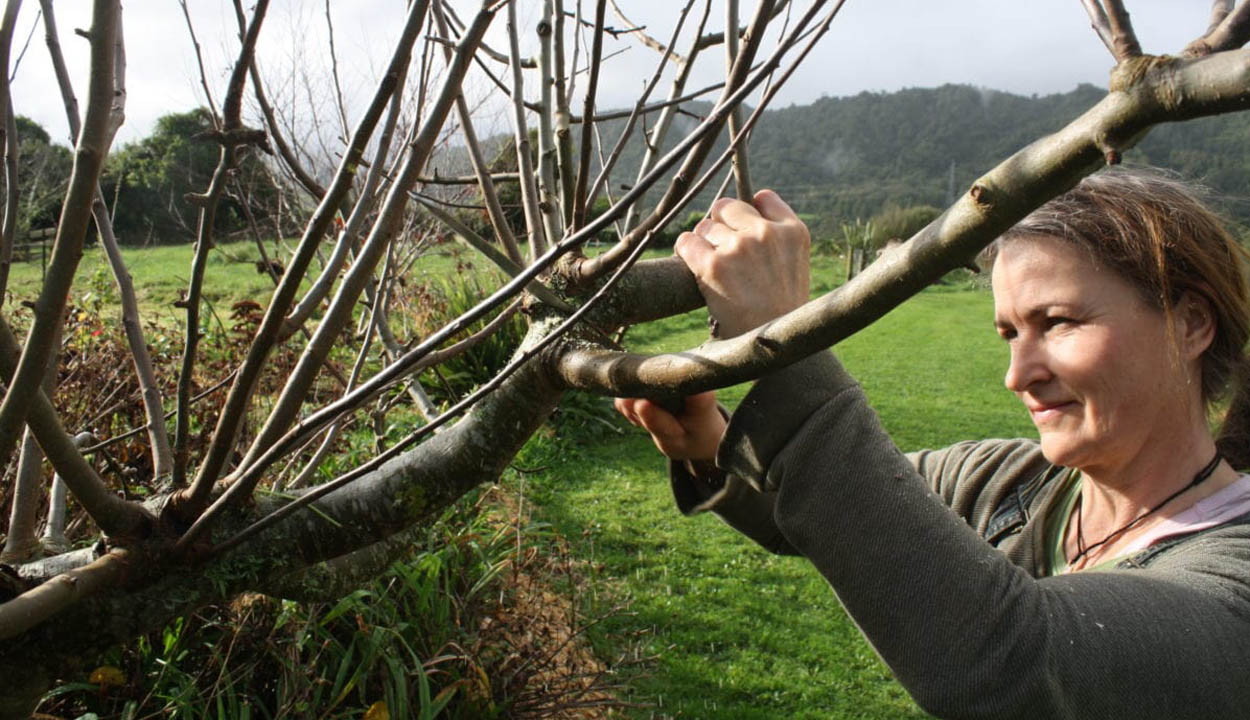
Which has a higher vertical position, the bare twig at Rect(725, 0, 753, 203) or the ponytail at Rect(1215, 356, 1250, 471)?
the bare twig at Rect(725, 0, 753, 203)

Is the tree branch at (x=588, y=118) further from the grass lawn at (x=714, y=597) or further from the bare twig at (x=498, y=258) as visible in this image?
the grass lawn at (x=714, y=597)

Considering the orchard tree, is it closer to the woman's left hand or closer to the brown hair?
the woman's left hand

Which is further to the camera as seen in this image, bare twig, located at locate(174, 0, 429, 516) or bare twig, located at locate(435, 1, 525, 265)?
bare twig, located at locate(435, 1, 525, 265)

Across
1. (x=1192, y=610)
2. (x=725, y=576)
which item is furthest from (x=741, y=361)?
(x=725, y=576)

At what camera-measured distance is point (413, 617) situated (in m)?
3.32

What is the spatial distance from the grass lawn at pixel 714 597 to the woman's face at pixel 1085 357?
0.71 m

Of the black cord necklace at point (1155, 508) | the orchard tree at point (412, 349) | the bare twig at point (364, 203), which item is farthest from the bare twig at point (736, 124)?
the black cord necklace at point (1155, 508)

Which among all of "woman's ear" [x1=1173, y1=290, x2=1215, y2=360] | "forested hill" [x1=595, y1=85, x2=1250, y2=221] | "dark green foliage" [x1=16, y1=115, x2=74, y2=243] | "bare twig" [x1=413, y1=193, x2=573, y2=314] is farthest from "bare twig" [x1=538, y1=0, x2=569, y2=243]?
"forested hill" [x1=595, y1=85, x2=1250, y2=221]

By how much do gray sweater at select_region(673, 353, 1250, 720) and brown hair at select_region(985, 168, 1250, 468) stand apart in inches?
20.3

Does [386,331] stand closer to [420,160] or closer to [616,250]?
[616,250]

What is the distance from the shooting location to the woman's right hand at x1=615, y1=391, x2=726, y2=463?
1.43m

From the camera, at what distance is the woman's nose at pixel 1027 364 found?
1437 mm

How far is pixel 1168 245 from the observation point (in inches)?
57.4

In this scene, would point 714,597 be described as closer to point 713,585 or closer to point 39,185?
point 713,585
